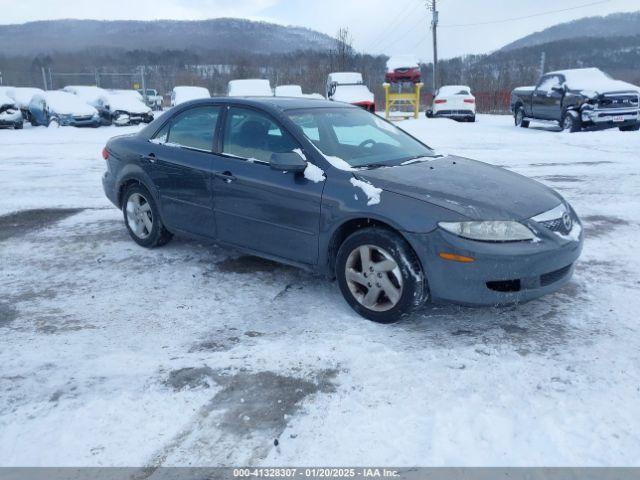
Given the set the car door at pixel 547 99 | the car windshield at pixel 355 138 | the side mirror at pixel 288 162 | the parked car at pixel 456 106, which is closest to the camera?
the side mirror at pixel 288 162

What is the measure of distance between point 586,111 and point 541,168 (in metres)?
6.29

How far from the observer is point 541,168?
10.0 meters

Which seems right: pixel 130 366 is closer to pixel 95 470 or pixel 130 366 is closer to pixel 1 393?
pixel 1 393

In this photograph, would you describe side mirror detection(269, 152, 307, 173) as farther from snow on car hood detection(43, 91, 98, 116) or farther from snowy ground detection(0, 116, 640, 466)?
snow on car hood detection(43, 91, 98, 116)

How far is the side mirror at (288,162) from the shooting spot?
12.6 feet

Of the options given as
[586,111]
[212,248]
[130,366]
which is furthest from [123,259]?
[586,111]

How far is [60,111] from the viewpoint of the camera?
20734 millimetres

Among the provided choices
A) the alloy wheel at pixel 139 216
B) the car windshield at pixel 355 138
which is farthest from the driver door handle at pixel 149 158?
the car windshield at pixel 355 138

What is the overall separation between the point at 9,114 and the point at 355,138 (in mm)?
20180

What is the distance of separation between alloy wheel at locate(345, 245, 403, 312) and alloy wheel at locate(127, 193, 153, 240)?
2.56 m

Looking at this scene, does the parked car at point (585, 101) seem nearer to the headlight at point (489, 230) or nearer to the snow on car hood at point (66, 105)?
the headlight at point (489, 230)

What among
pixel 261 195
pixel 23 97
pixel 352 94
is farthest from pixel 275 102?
pixel 23 97

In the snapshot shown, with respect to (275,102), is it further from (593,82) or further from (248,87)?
(248,87)

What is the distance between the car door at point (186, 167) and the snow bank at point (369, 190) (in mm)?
1440
